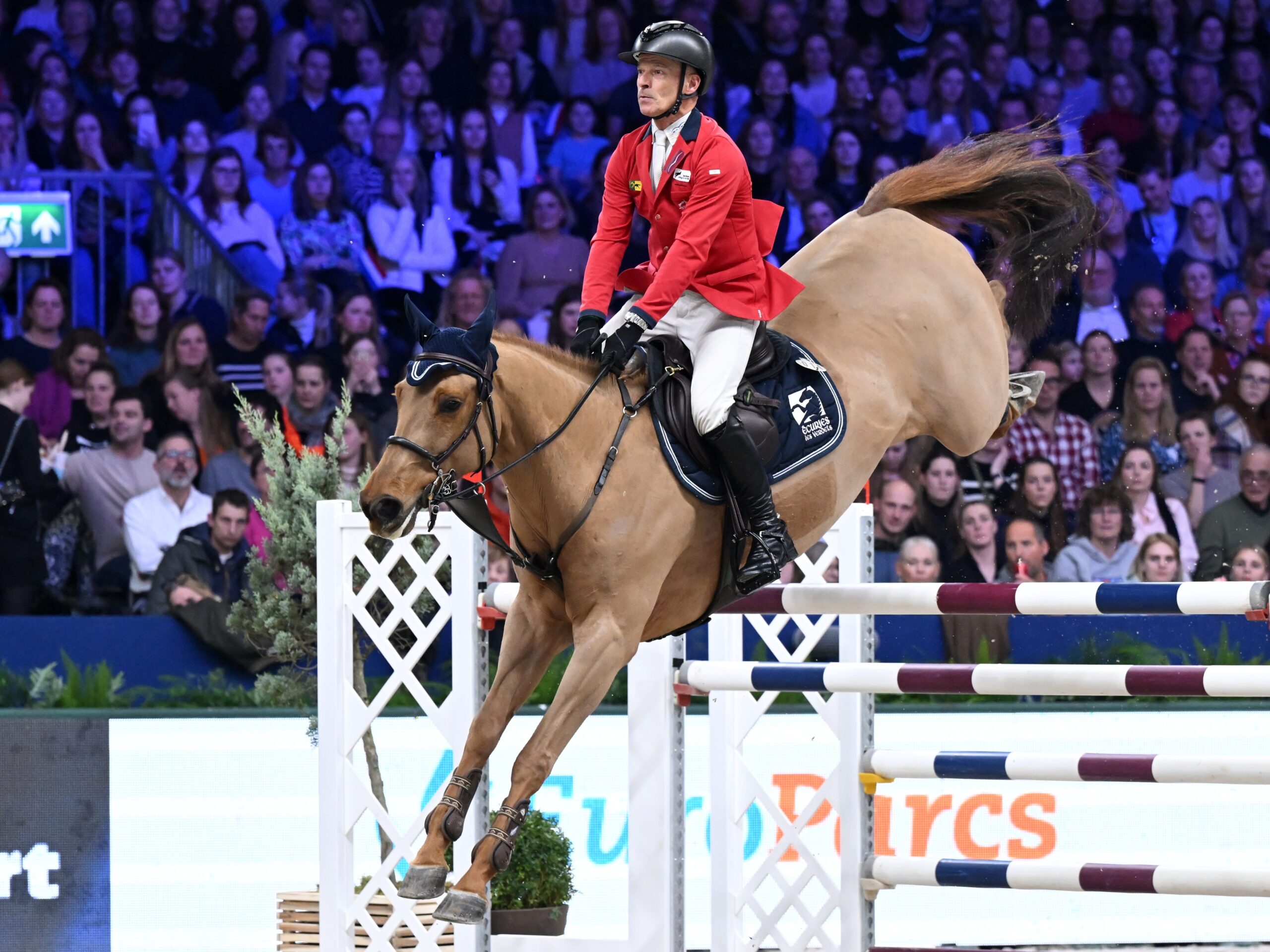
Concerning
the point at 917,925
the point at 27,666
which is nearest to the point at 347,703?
the point at 917,925

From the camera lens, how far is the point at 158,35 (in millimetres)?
9633

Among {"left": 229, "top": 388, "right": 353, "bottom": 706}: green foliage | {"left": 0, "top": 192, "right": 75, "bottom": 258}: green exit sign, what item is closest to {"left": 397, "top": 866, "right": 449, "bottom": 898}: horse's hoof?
{"left": 229, "top": 388, "right": 353, "bottom": 706}: green foliage

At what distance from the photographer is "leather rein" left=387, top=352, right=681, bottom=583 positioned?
351 centimetres

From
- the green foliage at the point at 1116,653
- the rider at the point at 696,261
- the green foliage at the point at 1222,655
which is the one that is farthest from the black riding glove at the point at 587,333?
the green foliage at the point at 1222,655

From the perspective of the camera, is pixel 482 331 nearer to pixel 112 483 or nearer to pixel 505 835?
pixel 505 835

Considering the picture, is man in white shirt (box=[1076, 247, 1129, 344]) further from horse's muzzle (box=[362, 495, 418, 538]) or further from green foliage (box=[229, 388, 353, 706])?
horse's muzzle (box=[362, 495, 418, 538])

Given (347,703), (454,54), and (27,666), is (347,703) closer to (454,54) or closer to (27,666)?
(27,666)

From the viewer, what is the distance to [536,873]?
5500mm

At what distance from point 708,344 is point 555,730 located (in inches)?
40.2

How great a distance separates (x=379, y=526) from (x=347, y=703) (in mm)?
1669

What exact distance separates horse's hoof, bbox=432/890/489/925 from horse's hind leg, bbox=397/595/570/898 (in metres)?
0.12

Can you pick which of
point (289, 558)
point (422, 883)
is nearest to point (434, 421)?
point (422, 883)

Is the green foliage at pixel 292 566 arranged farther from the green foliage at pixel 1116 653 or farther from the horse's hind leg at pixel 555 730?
the green foliage at pixel 1116 653

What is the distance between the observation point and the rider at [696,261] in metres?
3.88
